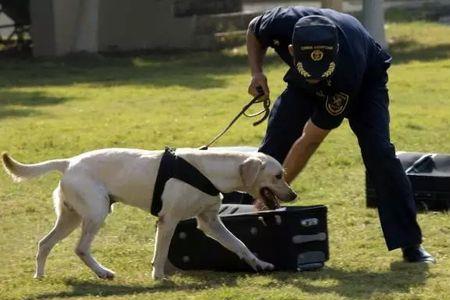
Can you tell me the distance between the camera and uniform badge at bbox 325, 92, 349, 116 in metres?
7.15

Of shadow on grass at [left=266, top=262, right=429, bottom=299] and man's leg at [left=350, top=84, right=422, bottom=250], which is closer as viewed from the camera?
shadow on grass at [left=266, top=262, right=429, bottom=299]

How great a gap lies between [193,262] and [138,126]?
672 centimetres

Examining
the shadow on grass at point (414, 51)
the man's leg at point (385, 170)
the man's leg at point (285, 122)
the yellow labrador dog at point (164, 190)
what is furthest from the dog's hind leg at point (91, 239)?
the shadow on grass at point (414, 51)

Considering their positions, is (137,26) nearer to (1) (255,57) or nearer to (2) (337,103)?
(1) (255,57)

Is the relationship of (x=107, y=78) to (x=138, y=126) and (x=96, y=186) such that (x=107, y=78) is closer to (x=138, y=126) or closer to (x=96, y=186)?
(x=138, y=126)

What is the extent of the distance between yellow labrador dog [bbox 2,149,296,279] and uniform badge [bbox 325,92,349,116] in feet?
1.44

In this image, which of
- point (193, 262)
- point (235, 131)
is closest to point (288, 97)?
point (193, 262)

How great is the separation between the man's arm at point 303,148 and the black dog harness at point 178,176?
2.43 feet

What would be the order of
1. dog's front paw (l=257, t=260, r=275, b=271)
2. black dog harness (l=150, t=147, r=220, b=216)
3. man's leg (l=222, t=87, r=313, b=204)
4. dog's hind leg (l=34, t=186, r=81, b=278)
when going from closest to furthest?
black dog harness (l=150, t=147, r=220, b=216), dog's front paw (l=257, t=260, r=275, b=271), dog's hind leg (l=34, t=186, r=81, b=278), man's leg (l=222, t=87, r=313, b=204)

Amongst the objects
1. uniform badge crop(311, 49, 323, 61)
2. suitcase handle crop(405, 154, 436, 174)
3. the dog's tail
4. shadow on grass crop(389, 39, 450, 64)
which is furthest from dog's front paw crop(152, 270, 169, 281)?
shadow on grass crop(389, 39, 450, 64)

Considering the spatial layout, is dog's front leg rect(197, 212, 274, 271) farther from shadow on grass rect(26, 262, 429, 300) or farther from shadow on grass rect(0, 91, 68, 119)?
shadow on grass rect(0, 91, 68, 119)

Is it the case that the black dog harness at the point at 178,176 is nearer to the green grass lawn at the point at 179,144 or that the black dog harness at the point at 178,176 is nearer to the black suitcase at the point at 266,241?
the black suitcase at the point at 266,241

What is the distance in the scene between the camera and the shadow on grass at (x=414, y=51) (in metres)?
21.9

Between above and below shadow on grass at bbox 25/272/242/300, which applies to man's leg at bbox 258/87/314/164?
above
